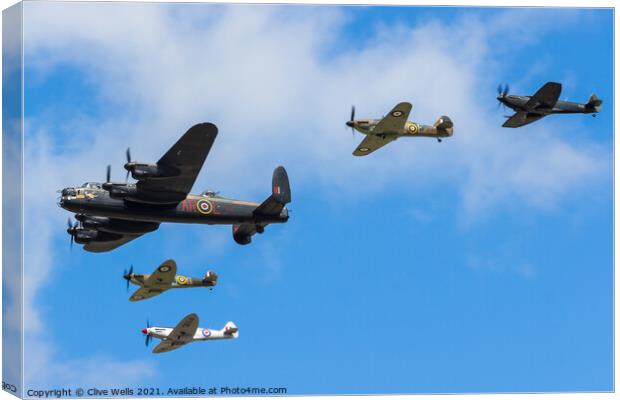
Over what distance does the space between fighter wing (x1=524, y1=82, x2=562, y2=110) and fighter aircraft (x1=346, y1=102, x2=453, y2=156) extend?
14.3ft

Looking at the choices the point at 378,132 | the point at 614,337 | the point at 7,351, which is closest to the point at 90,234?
the point at 7,351

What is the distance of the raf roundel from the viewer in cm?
3938

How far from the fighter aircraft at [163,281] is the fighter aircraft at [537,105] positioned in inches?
579

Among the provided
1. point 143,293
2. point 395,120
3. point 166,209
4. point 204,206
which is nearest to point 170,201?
point 166,209

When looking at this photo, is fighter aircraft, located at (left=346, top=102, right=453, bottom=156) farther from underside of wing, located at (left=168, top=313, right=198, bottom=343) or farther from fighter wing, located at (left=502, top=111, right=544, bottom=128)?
underside of wing, located at (left=168, top=313, right=198, bottom=343)

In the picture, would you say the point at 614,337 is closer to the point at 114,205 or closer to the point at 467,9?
the point at 467,9

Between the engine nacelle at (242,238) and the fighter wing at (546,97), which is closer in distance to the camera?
the engine nacelle at (242,238)

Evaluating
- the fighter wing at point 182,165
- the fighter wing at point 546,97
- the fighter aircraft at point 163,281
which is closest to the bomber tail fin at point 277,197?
the fighter wing at point 182,165

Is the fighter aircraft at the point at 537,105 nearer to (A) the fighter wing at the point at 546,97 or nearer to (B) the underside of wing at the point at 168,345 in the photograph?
(A) the fighter wing at the point at 546,97

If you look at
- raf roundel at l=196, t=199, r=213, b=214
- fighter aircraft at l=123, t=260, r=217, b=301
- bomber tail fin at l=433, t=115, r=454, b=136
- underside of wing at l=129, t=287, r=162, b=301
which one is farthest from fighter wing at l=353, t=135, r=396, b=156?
raf roundel at l=196, t=199, r=213, b=214

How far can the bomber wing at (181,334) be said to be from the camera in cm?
5141

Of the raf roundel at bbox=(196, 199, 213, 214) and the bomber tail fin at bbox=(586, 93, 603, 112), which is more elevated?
the bomber tail fin at bbox=(586, 93, 603, 112)

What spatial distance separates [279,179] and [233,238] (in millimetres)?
2973

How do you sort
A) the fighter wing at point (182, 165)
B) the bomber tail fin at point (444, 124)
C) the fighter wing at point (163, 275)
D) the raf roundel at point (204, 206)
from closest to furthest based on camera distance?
the fighter wing at point (182, 165) < the raf roundel at point (204, 206) < the fighter wing at point (163, 275) < the bomber tail fin at point (444, 124)
